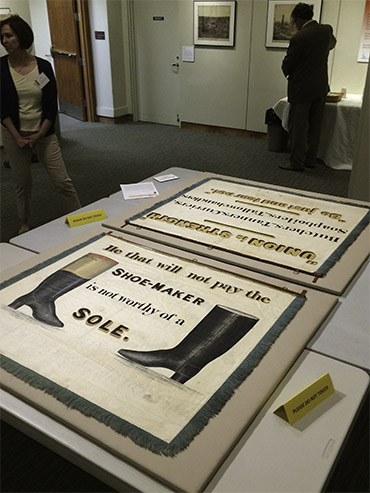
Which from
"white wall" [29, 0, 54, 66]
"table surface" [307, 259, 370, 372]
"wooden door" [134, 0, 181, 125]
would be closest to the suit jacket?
"wooden door" [134, 0, 181, 125]

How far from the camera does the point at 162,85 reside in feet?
21.8

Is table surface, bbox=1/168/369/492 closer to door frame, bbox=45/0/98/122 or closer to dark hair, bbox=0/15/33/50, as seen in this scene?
dark hair, bbox=0/15/33/50

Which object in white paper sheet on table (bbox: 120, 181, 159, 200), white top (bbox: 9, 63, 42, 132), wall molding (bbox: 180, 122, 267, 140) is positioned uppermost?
white top (bbox: 9, 63, 42, 132)

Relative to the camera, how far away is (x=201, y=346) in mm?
1114

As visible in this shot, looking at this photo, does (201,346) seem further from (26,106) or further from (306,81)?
(306,81)

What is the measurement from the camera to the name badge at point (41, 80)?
2730mm

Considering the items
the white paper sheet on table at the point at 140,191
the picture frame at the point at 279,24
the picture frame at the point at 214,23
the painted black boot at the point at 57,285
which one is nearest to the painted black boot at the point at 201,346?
the painted black boot at the point at 57,285

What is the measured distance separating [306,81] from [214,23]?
1.98m

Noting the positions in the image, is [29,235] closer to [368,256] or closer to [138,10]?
[368,256]

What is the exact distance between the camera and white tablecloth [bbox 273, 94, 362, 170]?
4738 mm

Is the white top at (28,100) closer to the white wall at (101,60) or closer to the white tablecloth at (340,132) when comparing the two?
the white tablecloth at (340,132)

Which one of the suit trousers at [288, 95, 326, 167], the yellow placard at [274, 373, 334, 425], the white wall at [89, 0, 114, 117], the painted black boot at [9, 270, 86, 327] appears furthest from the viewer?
the white wall at [89, 0, 114, 117]

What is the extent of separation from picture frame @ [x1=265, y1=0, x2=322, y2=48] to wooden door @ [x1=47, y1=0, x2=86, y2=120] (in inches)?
107

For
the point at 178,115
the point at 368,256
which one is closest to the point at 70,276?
the point at 368,256
